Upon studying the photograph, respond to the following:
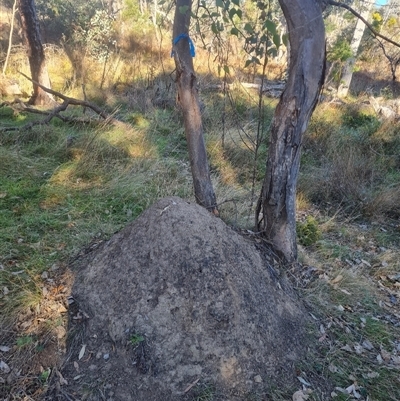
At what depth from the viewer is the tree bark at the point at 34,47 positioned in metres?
5.85

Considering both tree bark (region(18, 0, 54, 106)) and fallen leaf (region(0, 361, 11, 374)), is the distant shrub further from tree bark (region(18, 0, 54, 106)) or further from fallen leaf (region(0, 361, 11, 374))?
fallen leaf (region(0, 361, 11, 374))

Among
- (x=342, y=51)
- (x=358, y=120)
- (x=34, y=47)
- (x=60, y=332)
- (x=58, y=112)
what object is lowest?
(x=60, y=332)

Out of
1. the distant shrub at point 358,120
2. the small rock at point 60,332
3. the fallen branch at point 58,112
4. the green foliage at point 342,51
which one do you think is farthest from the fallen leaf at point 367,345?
the green foliage at point 342,51

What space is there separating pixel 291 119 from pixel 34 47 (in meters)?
5.64

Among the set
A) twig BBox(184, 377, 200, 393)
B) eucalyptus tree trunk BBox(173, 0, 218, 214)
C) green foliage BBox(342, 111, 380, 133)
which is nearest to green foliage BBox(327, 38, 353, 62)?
green foliage BBox(342, 111, 380, 133)

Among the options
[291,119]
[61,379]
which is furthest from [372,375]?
[61,379]

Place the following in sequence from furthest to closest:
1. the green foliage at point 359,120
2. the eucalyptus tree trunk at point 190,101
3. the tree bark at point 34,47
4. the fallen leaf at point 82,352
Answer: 1. the green foliage at point 359,120
2. the tree bark at point 34,47
3. the eucalyptus tree trunk at point 190,101
4. the fallen leaf at point 82,352

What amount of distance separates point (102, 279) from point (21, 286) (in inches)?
21.4

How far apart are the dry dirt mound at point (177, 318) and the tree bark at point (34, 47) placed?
492 cm

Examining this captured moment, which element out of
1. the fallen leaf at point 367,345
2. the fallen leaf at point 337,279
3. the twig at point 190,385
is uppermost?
the twig at point 190,385

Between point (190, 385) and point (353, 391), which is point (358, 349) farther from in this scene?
point (190, 385)

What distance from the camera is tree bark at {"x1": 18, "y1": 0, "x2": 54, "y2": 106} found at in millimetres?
5846

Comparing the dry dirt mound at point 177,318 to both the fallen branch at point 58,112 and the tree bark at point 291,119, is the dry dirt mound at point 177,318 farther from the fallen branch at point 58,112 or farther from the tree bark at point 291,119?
the fallen branch at point 58,112

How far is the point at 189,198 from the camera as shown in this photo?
347 centimetres
